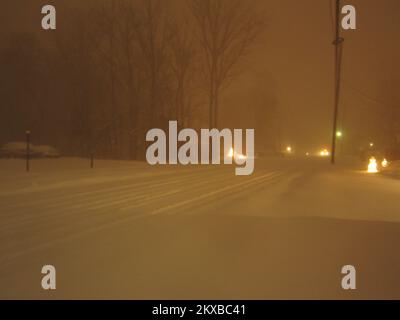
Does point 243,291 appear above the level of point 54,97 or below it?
below

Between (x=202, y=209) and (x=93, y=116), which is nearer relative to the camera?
(x=202, y=209)

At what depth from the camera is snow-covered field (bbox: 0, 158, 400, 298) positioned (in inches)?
223

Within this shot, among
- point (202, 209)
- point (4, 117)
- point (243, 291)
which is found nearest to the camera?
point (243, 291)

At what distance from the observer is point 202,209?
1152cm

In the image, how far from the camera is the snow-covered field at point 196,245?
5672 mm

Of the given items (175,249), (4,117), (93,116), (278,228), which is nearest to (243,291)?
(175,249)

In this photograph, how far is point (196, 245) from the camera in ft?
24.8

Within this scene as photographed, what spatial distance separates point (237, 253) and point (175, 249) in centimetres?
98

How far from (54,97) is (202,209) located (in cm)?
5000
